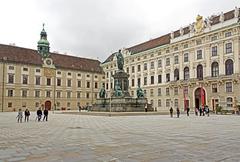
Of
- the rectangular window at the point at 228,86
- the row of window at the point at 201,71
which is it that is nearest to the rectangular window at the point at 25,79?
the row of window at the point at 201,71

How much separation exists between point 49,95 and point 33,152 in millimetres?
66254

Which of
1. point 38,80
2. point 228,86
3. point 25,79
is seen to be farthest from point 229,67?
point 25,79

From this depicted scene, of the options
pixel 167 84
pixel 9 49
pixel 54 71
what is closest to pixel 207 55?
pixel 167 84

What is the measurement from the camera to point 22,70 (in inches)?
2672

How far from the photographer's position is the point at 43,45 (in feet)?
262

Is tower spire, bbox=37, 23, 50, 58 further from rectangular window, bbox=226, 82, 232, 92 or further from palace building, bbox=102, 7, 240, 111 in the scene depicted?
rectangular window, bbox=226, 82, 232, 92

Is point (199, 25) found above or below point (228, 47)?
above

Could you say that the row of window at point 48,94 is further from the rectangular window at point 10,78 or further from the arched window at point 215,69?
the arched window at point 215,69

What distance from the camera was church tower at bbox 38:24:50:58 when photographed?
7682 centimetres

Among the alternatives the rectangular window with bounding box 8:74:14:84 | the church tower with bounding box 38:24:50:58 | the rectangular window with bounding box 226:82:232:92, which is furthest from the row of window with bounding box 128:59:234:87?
the rectangular window with bounding box 8:74:14:84

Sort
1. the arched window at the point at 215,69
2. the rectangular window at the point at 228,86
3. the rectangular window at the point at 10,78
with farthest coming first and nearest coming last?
the rectangular window at the point at 10,78
the arched window at the point at 215,69
the rectangular window at the point at 228,86

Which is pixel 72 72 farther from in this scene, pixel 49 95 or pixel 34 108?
pixel 34 108

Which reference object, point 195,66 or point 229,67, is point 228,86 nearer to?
point 229,67

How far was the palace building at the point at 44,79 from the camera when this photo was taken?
2574 inches
